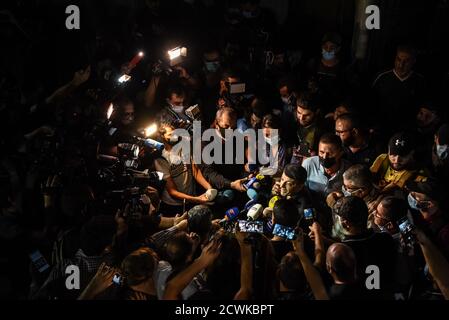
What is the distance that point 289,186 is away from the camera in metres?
3.89

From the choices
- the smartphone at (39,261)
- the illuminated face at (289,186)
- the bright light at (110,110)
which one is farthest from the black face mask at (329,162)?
the smartphone at (39,261)

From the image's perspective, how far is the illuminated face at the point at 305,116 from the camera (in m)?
4.66

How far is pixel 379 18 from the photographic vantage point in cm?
555

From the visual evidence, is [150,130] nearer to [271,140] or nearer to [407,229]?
[271,140]

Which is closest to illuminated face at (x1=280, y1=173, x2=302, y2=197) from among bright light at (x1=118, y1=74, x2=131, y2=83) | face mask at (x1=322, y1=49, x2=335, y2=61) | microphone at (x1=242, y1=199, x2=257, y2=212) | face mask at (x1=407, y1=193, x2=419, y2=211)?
microphone at (x1=242, y1=199, x2=257, y2=212)

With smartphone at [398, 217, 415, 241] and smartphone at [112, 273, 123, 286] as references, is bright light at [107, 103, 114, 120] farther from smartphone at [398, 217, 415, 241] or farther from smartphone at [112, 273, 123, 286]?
smartphone at [398, 217, 415, 241]

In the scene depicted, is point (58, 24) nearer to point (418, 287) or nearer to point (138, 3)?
point (138, 3)

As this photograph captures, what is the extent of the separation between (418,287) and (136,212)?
2.43 m

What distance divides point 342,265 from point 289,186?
43.5 inches

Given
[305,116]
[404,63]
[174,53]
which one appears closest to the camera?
[305,116]

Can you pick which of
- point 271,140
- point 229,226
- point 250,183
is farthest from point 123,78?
point 229,226

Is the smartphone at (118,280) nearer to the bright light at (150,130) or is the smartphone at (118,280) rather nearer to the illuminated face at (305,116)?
the bright light at (150,130)

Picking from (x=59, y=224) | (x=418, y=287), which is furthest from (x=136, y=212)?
(x=418, y=287)

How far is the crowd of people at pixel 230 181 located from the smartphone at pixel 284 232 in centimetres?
1
